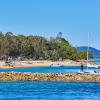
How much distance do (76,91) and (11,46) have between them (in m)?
139

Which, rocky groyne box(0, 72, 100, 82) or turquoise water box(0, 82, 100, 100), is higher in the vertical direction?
rocky groyne box(0, 72, 100, 82)

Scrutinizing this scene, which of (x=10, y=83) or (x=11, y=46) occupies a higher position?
(x=11, y=46)

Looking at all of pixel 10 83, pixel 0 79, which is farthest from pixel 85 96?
pixel 0 79

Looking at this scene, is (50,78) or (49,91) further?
(50,78)

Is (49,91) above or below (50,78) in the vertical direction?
below

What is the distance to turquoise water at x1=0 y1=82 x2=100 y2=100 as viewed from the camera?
54094mm

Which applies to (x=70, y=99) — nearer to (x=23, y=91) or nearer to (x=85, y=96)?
(x=85, y=96)

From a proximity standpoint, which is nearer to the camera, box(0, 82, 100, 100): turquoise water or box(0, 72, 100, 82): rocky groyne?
box(0, 82, 100, 100): turquoise water

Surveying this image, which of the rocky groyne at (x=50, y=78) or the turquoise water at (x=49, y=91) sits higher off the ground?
the rocky groyne at (x=50, y=78)

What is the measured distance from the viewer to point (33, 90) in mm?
62906

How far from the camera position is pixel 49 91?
61.7 meters

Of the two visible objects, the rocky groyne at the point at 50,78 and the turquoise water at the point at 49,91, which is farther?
the rocky groyne at the point at 50,78

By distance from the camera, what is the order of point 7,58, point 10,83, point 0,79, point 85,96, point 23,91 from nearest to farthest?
point 85,96 < point 23,91 < point 10,83 < point 0,79 < point 7,58

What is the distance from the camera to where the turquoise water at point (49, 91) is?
54.1 metres
